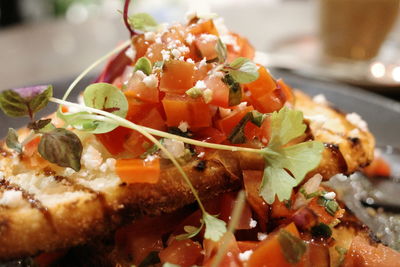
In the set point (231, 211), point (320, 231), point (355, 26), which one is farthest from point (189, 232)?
point (355, 26)

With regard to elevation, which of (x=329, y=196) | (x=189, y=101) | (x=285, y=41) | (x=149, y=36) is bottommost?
(x=285, y=41)

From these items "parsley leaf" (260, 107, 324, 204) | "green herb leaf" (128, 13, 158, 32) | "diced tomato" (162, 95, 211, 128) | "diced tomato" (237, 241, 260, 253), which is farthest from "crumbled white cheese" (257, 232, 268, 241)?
"green herb leaf" (128, 13, 158, 32)

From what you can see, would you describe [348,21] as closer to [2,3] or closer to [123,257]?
[123,257]

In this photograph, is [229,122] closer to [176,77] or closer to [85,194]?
[176,77]

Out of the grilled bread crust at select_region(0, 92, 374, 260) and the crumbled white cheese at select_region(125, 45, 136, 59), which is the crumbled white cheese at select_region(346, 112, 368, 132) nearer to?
the grilled bread crust at select_region(0, 92, 374, 260)

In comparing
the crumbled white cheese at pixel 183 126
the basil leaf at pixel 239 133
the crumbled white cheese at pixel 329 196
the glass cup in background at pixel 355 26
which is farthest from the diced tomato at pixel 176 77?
the glass cup in background at pixel 355 26

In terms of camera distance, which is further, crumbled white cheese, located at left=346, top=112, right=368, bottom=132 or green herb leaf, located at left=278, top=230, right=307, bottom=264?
crumbled white cheese, located at left=346, top=112, right=368, bottom=132

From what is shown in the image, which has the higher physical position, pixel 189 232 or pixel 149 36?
pixel 149 36
